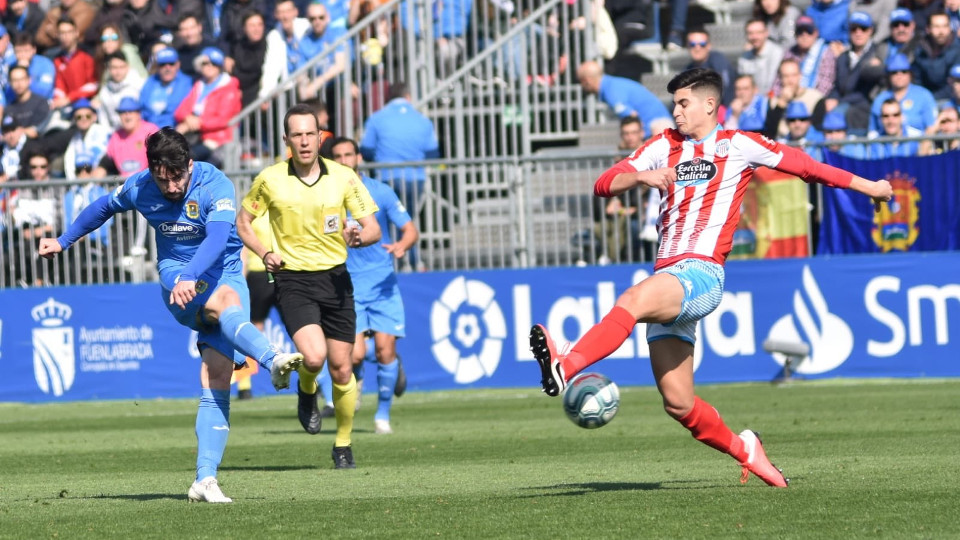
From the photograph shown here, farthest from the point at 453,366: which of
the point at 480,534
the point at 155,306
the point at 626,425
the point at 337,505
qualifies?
the point at 480,534

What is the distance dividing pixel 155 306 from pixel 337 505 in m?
11.7

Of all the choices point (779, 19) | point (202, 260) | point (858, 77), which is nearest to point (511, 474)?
point (202, 260)

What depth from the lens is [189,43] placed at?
78.2 feet

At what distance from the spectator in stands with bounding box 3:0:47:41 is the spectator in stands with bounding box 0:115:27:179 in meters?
3.51

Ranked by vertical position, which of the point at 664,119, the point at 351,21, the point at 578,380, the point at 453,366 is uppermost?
the point at 351,21

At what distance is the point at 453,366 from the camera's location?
18828 millimetres

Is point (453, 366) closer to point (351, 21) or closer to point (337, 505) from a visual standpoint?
point (351, 21)

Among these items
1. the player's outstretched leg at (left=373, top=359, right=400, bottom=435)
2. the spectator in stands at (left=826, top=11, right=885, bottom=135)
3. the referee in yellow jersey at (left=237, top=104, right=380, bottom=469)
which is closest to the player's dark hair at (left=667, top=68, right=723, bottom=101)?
the referee in yellow jersey at (left=237, top=104, right=380, bottom=469)

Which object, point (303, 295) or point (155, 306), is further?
point (155, 306)

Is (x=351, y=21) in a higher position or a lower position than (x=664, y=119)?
higher

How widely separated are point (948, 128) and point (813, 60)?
2.65m

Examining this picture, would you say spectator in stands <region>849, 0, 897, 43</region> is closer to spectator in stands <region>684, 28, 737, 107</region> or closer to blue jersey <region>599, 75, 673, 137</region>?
spectator in stands <region>684, 28, 737, 107</region>

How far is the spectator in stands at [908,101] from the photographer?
62.5 ft

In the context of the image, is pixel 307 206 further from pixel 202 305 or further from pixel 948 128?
pixel 948 128
